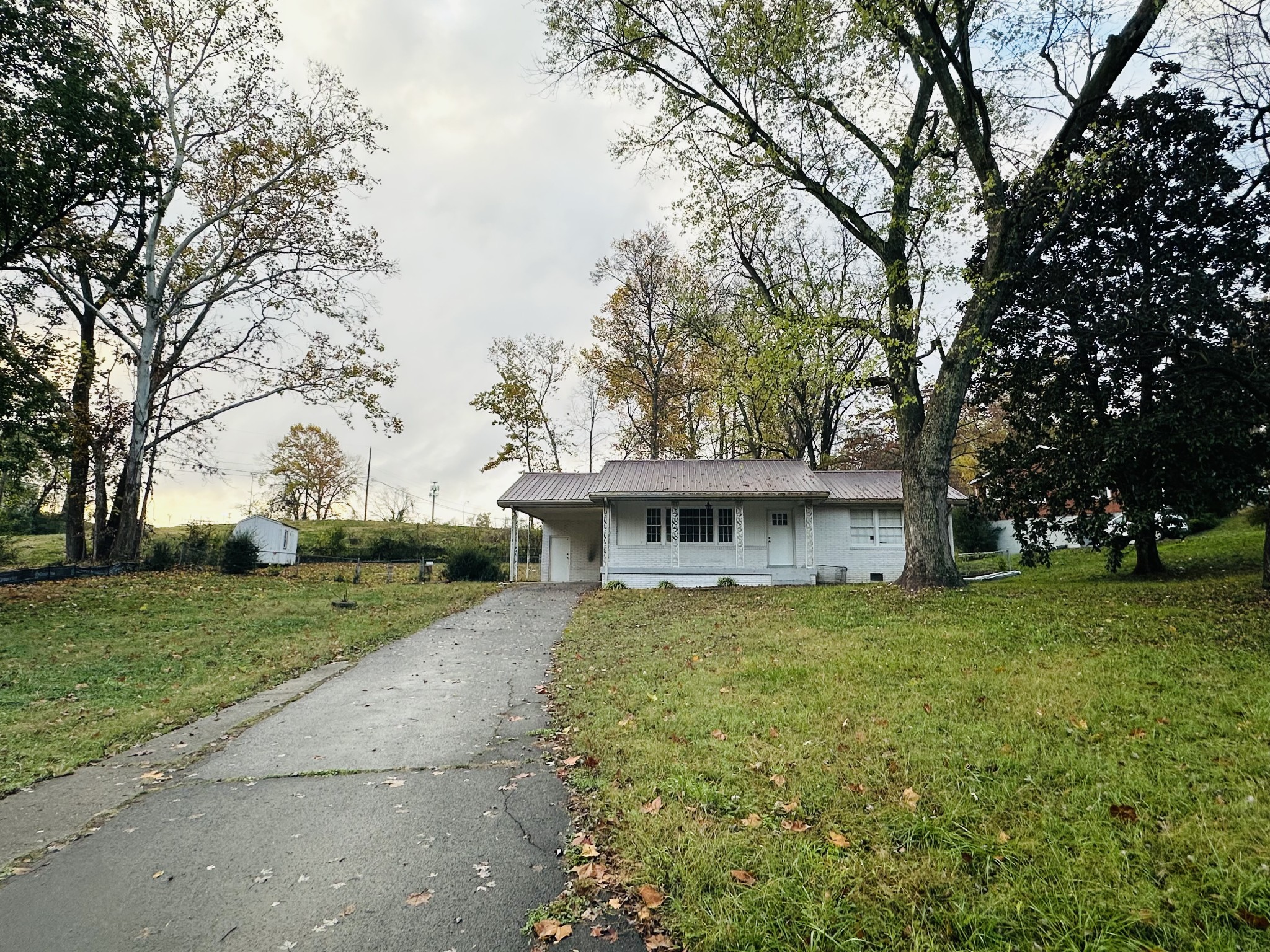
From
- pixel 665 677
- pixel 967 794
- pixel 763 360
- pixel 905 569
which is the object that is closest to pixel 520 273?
pixel 763 360

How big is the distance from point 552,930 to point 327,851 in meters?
1.52

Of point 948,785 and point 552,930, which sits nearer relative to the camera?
point 552,930

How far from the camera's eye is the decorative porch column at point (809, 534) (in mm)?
18969

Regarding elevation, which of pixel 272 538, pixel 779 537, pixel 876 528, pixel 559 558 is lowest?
pixel 559 558

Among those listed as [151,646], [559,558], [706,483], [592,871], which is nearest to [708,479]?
[706,483]

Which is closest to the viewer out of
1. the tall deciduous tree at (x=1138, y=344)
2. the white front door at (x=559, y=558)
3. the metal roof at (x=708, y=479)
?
the tall deciduous tree at (x=1138, y=344)

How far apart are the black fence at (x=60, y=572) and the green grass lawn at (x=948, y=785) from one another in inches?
600

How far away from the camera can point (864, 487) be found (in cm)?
2039

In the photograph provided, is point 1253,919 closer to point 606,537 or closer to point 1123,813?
point 1123,813

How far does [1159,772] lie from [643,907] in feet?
10.1

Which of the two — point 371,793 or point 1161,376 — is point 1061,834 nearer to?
point 371,793

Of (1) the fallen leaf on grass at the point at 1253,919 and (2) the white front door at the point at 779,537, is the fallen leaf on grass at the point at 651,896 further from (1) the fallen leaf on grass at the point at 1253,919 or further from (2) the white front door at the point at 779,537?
(2) the white front door at the point at 779,537

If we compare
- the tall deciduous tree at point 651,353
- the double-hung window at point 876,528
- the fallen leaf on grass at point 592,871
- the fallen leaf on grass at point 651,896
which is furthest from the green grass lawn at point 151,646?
the tall deciduous tree at point 651,353

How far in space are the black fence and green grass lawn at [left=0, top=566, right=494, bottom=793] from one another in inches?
25.0
